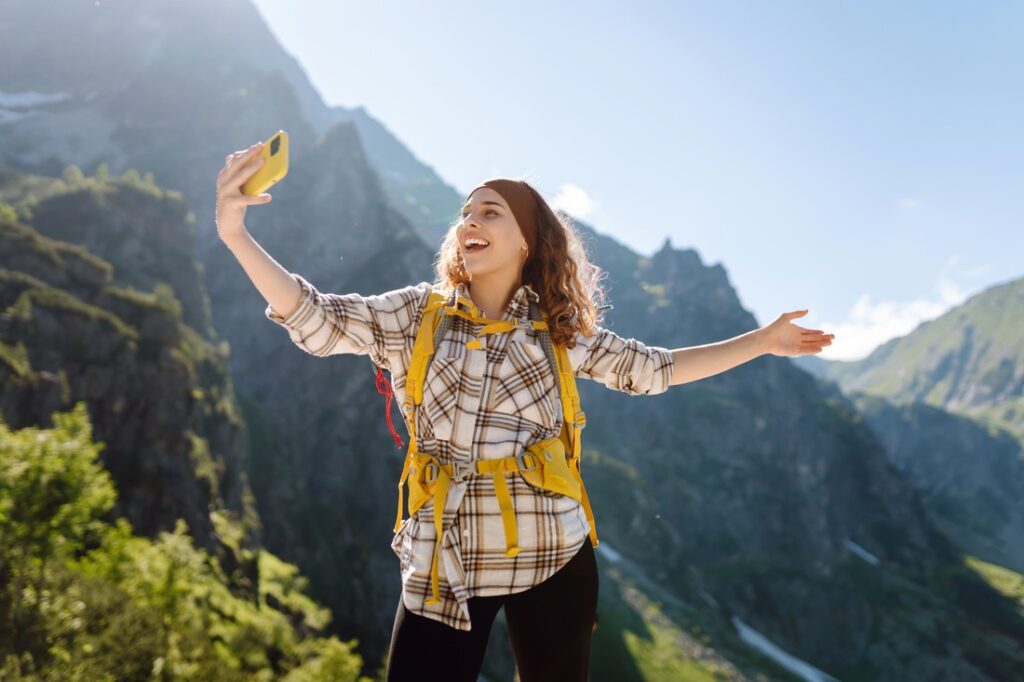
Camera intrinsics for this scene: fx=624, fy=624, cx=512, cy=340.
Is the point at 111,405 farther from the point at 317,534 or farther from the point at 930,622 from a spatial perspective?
the point at 930,622

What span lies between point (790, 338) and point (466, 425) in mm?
Result: 2309

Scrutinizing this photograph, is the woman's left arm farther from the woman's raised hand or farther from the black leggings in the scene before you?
the woman's raised hand

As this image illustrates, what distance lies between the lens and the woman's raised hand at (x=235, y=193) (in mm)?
2875

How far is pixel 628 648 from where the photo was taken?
3312 inches

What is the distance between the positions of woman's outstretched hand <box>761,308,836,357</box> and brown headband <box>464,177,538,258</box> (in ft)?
5.49

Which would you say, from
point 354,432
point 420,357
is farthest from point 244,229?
point 354,432

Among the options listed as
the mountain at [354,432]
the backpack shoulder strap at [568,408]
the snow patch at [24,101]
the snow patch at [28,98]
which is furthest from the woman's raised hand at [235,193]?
the snow patch at [28,98]

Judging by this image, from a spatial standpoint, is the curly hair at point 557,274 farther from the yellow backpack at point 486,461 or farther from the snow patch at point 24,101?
the snow patch at point 24,101

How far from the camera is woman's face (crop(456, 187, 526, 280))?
370 cm

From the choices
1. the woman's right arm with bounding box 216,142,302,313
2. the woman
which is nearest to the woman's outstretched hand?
the woman

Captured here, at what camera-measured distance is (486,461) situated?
326 centimetres

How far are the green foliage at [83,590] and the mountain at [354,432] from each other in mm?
16719

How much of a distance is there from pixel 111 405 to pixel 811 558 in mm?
164419

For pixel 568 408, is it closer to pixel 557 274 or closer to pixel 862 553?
pixel 557 274
